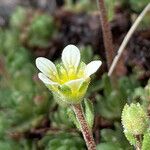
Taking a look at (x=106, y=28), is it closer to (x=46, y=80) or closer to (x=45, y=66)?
(x=45, y=66)

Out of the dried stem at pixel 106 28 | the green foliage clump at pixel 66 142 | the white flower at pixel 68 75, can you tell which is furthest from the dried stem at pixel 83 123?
the dried stem at pixel 106 28

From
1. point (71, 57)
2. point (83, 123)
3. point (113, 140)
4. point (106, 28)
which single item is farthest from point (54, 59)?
point (83, 123)

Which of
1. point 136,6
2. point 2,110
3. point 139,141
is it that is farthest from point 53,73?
point 136,6

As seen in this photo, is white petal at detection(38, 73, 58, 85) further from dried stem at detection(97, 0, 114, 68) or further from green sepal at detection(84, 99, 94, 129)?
dried stem at detection(97, 0, 114, 68)

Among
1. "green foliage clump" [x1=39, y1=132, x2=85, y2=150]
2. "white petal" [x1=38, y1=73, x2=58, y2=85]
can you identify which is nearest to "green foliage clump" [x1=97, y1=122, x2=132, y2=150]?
"green foliage clump" [x1=39, y1=132, x2=85, y2=150]

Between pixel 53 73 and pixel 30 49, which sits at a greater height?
pixel 30 49

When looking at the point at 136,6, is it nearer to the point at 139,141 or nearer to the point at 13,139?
the point at 13,139
